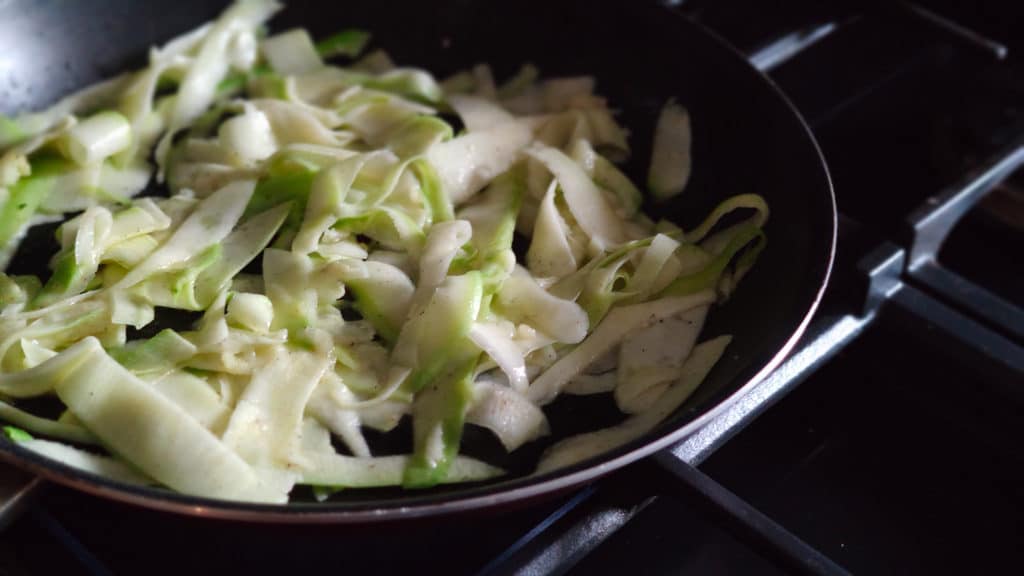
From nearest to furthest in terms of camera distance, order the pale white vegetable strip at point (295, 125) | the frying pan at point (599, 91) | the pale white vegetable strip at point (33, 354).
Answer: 1. the frying pan at point (599, 91)
2. the pale white vegetable strip at point (33, 354)
3. the pale white vegetable strip at point (295, 125)

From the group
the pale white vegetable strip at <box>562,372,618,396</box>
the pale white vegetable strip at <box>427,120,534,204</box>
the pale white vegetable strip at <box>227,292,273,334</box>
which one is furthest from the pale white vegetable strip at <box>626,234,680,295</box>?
the pale white vegetable strip at <box>227,292,273,334</box>

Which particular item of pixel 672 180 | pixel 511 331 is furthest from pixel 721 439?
pixel 672 180

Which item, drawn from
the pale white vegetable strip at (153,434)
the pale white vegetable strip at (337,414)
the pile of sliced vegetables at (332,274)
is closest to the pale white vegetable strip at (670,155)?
the pile of sliced vegetables at (332,274)

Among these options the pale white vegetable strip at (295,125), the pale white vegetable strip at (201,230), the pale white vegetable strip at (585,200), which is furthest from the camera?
the pale white vegetable strip at (295,125)

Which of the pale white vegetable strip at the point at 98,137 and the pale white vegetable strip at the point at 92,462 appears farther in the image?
the pale white vegetable strip at the point at 98,137

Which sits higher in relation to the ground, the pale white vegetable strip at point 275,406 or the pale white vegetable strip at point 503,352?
the pale white vegetable strip at point 275,406

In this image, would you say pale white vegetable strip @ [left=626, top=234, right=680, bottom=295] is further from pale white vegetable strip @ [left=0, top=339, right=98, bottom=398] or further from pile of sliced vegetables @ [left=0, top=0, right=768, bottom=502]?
pale white vegetable strip @ [left=0, top=339, right=98, bottom=398]

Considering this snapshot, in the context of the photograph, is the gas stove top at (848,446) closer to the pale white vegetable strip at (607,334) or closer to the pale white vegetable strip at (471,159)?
the pale white vegetable strip at (607,334)

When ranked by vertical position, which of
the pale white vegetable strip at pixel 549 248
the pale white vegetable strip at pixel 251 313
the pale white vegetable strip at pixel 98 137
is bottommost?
the pale white vegetable strip at pixel 549 248
